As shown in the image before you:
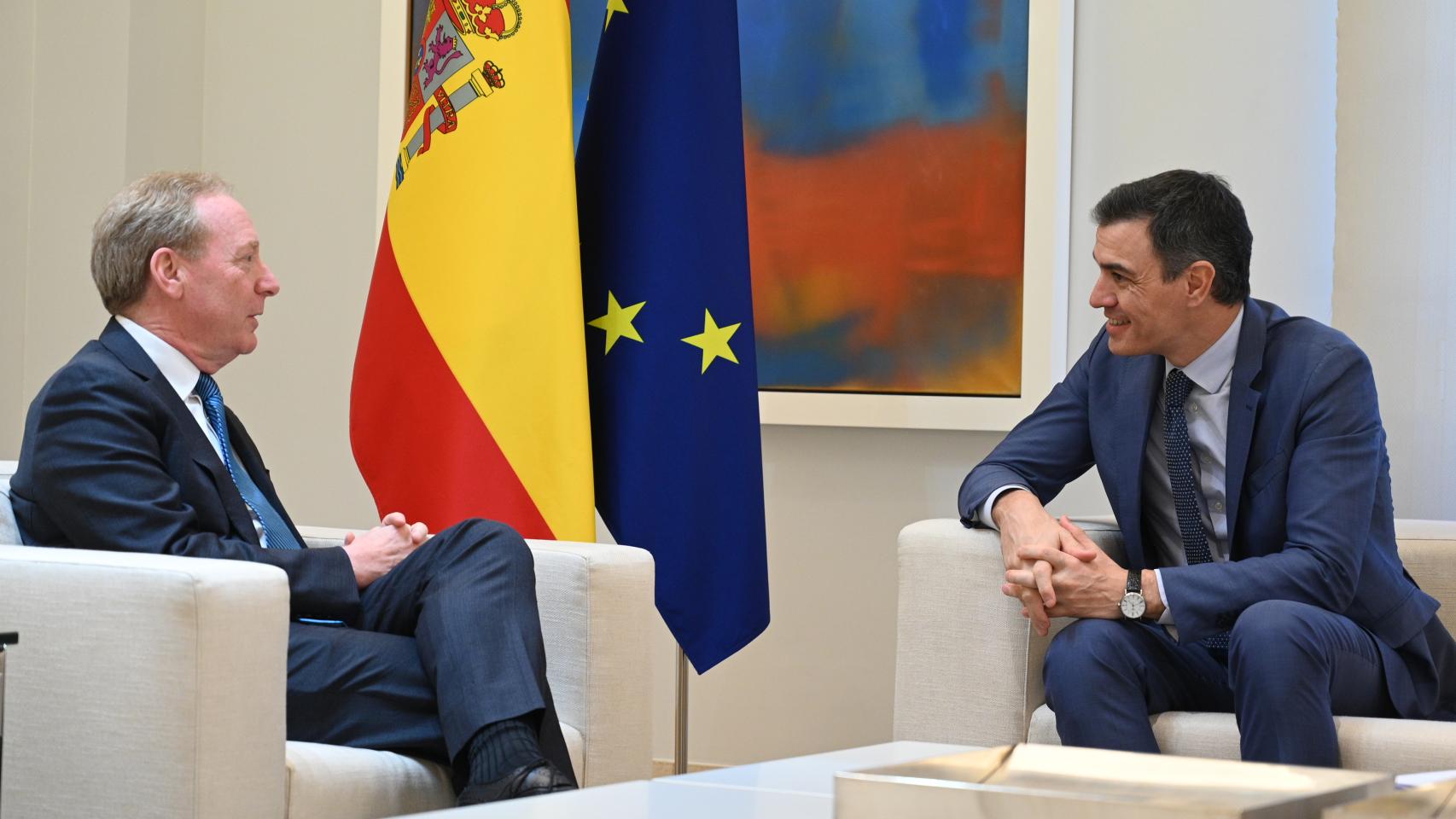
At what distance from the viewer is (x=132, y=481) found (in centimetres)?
218

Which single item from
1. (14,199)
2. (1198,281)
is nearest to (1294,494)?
(1198,281)

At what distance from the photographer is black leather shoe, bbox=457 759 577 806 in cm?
198

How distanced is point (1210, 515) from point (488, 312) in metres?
1.40

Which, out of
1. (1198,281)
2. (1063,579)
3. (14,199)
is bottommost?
(1063,579)

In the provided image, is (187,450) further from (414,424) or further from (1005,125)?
(1005,125)

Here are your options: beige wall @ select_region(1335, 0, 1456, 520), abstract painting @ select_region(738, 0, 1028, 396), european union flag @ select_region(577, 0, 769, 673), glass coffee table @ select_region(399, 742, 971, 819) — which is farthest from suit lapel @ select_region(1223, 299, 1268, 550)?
glass coffee table @ select_region(399, 742, 971, 819)

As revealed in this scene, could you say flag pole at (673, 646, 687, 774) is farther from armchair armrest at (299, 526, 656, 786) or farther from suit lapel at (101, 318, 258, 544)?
suit lapel at (101, 318, 258, 544)

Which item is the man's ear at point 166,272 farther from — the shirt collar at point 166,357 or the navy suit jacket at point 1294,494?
the navy suit jacket at point 1294,494

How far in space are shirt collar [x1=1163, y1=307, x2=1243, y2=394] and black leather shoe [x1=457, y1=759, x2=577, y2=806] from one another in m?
1.29

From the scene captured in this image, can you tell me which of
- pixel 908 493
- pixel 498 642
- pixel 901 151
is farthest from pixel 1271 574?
pixel 901 151

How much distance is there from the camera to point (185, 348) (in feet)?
8.03

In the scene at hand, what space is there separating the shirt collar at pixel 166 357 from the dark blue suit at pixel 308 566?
0.14 feet

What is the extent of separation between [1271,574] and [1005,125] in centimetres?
157

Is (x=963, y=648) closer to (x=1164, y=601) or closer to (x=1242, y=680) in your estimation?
(x=1164, y=601)
